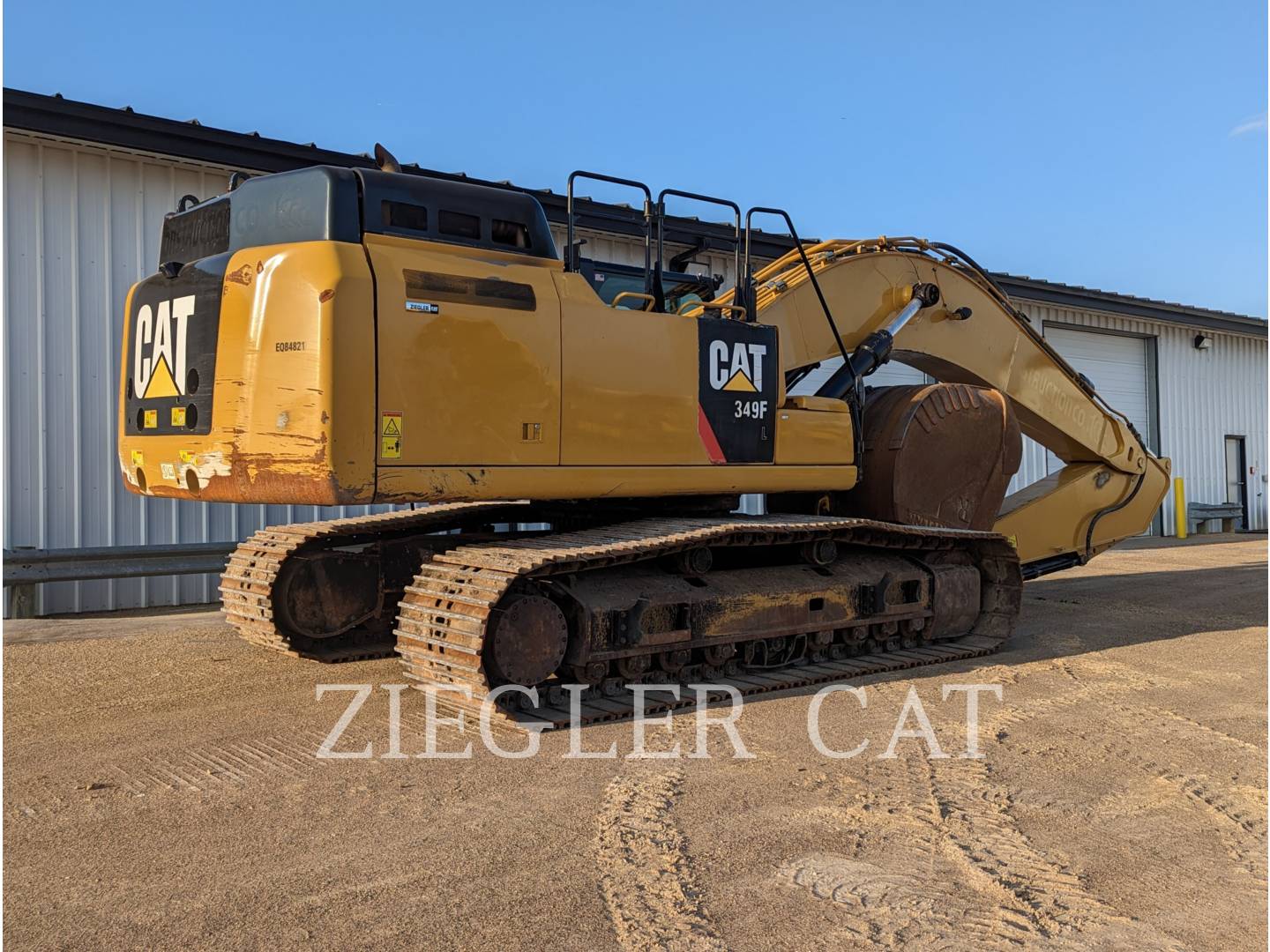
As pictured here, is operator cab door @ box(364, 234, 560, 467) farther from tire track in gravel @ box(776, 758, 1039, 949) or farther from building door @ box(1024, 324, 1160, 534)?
building door @ box(1024, 324, 1160, 534)

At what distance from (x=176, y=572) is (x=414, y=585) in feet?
17.3

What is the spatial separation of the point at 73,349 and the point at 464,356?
263 inches

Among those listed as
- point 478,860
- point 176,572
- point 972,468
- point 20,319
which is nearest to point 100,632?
point 176,572

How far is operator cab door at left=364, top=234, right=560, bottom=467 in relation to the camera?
561 centimetres

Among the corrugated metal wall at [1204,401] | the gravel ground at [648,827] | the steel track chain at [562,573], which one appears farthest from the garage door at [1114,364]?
the gravel ground at [648,827]

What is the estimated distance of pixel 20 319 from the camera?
1044 cm

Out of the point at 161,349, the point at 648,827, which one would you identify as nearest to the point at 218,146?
the point at 161,349

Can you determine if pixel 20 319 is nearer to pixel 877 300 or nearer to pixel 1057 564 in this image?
pixel 877 300

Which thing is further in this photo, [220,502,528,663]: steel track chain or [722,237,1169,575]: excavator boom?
[722,237,1169,575]: excavator boom

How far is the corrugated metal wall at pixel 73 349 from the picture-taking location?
10406mm

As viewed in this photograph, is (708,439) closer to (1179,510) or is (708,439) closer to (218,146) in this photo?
(218,146)

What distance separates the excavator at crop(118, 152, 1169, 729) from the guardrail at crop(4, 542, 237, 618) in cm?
342

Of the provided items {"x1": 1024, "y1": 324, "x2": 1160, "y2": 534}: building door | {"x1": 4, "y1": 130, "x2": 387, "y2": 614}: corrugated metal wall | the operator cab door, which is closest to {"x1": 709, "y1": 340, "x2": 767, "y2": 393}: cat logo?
the operator cab door

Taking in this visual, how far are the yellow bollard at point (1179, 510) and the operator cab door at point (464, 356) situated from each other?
1927 cm
